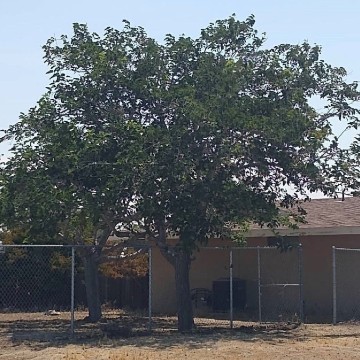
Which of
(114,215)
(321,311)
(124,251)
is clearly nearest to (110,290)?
(124,251)

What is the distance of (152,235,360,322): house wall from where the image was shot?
22.5 m

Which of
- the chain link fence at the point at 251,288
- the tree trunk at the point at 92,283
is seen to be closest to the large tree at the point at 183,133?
the tree trunk at the point at 92,283

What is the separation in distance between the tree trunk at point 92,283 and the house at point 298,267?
9.87ft

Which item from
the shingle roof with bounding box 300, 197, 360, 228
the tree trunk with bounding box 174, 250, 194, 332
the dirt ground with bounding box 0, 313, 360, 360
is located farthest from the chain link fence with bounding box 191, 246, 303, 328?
the tree trunk with bounding box 174, 250, 194, 332

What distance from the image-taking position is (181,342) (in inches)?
623

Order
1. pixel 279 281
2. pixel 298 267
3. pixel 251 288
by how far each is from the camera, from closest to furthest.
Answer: pixel 298 267, pixel 279 281, pixel 251 288

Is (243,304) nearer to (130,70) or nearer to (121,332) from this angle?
(121,332)

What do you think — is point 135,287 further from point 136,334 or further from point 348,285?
point 136,334

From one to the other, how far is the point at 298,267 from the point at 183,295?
222 inches

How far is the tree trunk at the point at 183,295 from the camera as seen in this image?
17984mm

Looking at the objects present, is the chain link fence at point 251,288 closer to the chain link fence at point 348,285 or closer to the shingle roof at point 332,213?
the shingle roof at point 332,213

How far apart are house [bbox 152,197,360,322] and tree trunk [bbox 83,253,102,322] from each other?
3.01m

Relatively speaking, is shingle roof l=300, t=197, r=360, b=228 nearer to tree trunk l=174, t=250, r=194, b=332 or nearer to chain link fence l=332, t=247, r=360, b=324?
chain link fence l=332, t=247, r=360, b=324

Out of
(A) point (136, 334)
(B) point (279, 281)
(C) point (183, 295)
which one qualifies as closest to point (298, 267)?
(B) point (279, 281)
